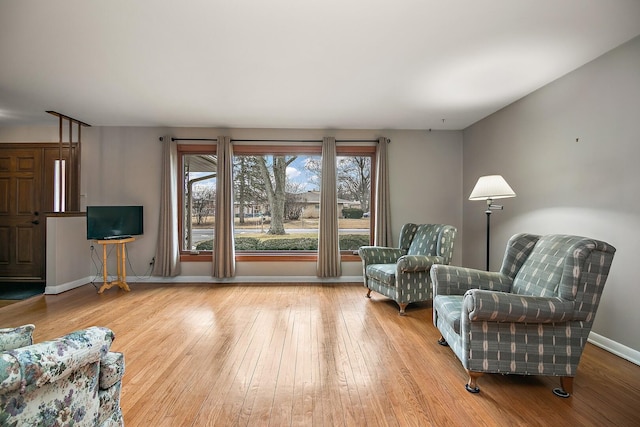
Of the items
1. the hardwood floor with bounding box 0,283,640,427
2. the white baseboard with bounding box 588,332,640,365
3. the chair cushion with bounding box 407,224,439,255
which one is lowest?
the hardwood floor with bounding box 0,283,640,427

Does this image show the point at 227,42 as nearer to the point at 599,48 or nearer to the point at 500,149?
the point at 599,48

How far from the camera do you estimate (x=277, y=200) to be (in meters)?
5.41

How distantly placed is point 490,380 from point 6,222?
7335 mm

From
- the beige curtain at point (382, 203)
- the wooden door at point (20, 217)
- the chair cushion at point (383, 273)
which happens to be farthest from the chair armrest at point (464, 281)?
the wooden door at point (20, 217)

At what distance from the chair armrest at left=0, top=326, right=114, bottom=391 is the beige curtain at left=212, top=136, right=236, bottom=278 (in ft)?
12.8

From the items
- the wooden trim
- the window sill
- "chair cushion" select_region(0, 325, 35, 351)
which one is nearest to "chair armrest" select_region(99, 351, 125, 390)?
"chair cushion" select_region(0, 325, 35, 351)

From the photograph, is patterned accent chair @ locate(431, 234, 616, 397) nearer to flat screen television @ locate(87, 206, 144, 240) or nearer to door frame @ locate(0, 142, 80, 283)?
flat screen television @ locate(87, 206, 144, 240)

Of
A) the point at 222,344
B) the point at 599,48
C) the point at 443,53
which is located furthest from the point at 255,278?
the point at 599,48

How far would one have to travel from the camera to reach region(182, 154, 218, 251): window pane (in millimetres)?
5336

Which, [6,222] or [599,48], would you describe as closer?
[599,48]

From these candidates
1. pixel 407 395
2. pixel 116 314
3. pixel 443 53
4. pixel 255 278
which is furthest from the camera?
pixel 255 278

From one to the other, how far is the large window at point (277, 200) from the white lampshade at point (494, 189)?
208 centimetres

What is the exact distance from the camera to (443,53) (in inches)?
108

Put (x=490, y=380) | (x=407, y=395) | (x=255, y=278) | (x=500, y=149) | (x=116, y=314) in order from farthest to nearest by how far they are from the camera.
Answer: (x=255, y=278), (x=500, y=149), (x=116, y=314), (x=490, y=380), (x=407, y=395)
